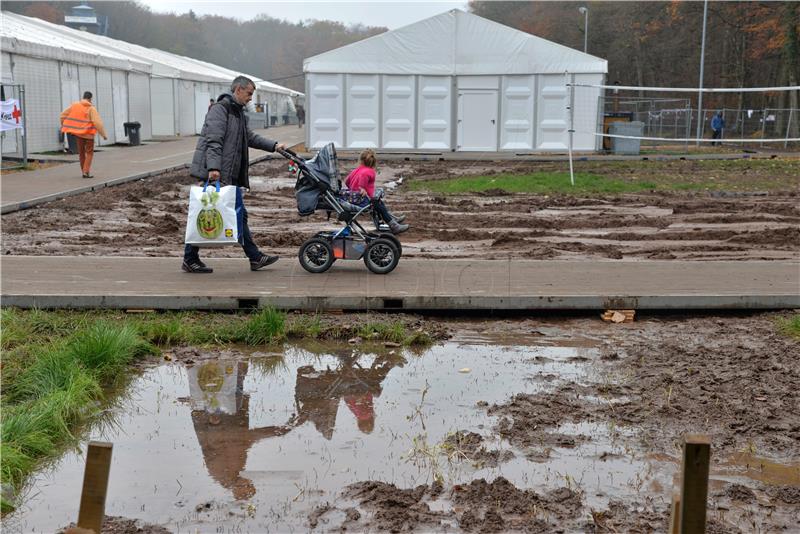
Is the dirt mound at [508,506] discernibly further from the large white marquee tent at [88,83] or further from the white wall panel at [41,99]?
the white wall panel at [41,99]

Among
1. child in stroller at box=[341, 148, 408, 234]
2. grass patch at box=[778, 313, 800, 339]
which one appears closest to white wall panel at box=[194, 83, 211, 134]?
child in stroller at box=[341, 148, 408, 234]

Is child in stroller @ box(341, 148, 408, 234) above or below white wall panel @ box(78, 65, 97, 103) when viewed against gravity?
below

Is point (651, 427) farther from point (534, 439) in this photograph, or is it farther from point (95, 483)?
point (95, 483)

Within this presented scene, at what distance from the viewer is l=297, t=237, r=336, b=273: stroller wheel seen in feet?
32.3

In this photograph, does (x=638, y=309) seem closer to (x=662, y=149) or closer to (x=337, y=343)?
(x=337, y=343)

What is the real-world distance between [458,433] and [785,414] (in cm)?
216

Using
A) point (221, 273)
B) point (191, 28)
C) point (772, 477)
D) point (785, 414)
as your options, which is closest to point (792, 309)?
point (785, 414)

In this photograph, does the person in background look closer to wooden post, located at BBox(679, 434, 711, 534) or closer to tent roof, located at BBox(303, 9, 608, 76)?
tent roof, located at BBox(303, 9, 608, 76)

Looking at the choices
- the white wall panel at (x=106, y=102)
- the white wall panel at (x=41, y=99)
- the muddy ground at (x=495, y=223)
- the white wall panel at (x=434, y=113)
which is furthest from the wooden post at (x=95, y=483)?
the white wall panel at (x=106, y=102)

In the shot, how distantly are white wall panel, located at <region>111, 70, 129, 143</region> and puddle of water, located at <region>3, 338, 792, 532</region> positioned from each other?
33.3 metres

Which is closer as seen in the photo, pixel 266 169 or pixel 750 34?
pixel 266 169

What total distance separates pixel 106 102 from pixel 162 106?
11887 mm

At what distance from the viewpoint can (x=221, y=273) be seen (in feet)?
32.2

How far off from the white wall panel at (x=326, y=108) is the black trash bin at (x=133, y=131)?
26.1 ft
